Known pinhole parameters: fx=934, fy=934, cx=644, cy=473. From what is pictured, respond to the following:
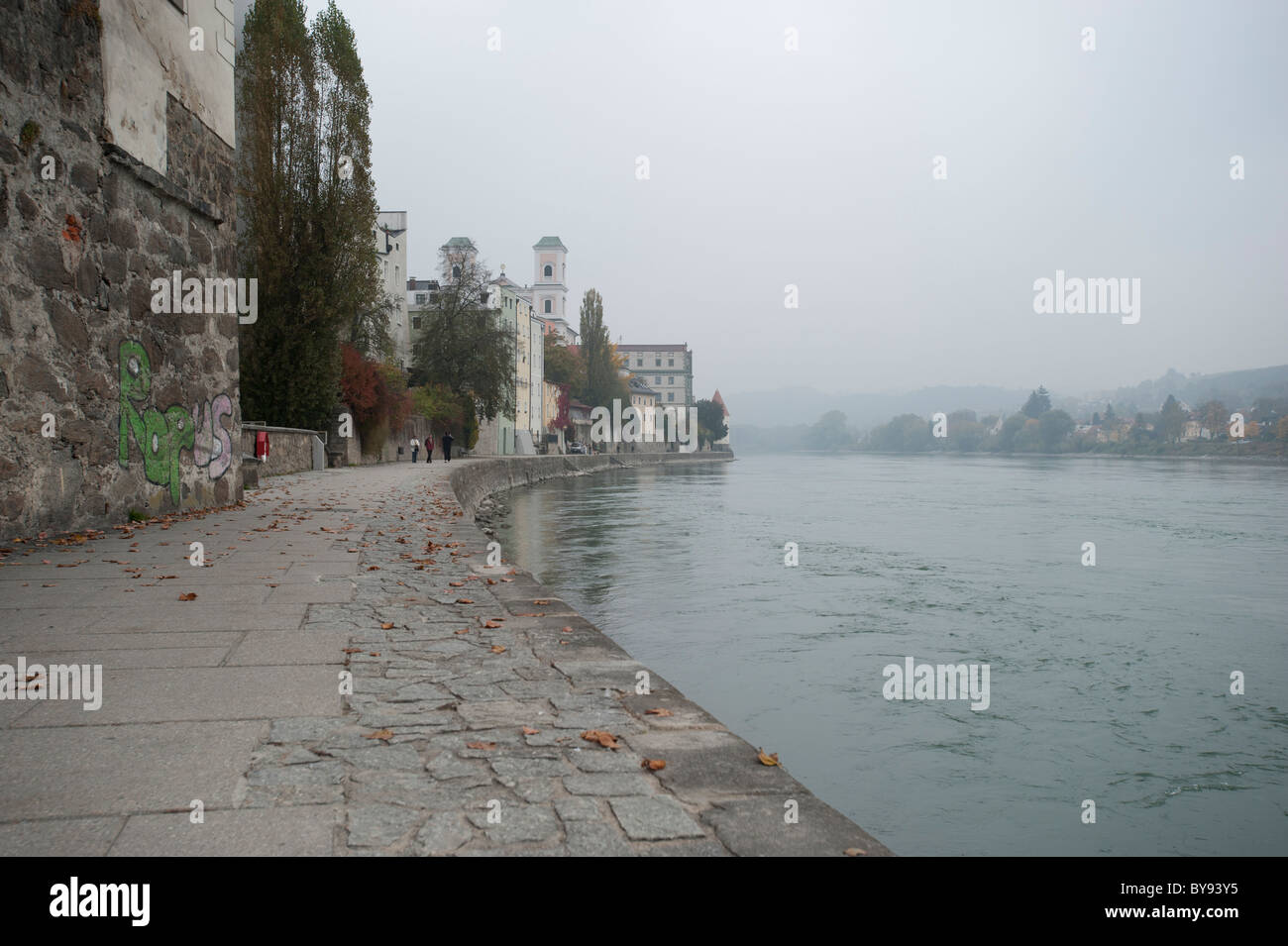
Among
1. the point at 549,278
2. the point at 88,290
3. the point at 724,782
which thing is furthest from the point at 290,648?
the point at 549,278

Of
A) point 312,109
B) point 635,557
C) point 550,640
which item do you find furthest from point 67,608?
point 312,109

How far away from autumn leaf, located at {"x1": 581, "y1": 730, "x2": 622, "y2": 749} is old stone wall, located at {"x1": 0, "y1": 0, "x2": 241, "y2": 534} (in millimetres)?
6921

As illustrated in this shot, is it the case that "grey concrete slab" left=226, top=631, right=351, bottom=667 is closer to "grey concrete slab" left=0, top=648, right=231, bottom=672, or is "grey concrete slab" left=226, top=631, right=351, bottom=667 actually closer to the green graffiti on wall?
"grey concrete slab" left=0, top=648, right=231, bottom=672

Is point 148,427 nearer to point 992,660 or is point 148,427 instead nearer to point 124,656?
point 124,656

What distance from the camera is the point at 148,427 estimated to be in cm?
1057

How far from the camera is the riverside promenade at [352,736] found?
110 inches

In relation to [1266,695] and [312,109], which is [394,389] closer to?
[312,109]

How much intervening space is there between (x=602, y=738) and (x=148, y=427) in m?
8.85

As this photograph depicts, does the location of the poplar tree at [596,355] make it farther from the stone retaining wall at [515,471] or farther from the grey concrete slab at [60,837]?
the grey concrete slab at [60,837]

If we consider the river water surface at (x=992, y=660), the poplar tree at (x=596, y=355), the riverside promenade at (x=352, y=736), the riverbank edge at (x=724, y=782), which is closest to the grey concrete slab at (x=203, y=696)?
the riverside promenade at (x=352, y=736)

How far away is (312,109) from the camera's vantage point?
29.5 metres

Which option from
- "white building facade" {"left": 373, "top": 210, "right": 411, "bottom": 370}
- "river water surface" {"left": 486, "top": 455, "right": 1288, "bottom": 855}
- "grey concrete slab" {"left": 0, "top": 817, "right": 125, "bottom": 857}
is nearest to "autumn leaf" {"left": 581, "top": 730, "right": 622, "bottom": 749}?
"grey concrete slab" {"left": 0, "top": 817, "right": 125, "bottom": 857}

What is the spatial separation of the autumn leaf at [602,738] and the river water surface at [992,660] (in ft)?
6.94

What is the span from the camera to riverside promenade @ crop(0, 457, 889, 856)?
279cm
